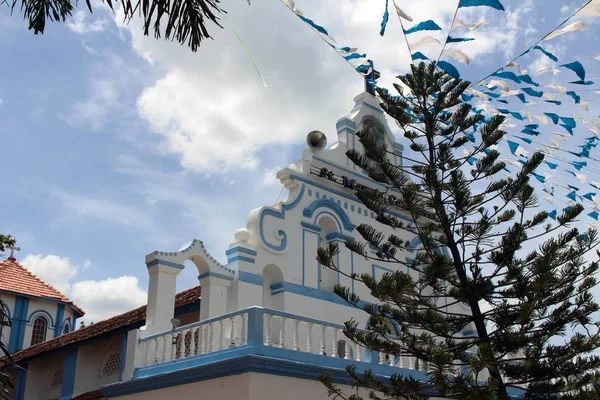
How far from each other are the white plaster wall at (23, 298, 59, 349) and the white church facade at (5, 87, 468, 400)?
576cm

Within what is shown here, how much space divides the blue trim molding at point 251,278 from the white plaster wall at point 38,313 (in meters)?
12.4

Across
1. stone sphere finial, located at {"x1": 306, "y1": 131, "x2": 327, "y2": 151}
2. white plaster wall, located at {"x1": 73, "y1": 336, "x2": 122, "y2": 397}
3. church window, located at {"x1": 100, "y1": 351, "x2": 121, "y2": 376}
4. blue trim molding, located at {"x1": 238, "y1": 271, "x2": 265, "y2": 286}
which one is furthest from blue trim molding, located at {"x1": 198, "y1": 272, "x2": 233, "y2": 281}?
church window, located at {"x1": 100, "y1": 351, "x2": 121, "y2": 376}

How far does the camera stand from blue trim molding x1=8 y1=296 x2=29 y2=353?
20031 mm

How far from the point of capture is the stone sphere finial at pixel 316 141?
12398mm

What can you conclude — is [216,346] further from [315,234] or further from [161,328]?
[315,234]

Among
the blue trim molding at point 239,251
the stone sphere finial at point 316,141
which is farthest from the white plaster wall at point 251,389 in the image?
the stone sphere finial at point 316,141

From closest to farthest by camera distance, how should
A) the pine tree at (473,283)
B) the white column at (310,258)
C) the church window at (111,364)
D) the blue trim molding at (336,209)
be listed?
the pine tree at (473,283), the white column at (310,258), the blue trim molding at (336,209), the church window at (111,364)

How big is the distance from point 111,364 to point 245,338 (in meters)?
5.83

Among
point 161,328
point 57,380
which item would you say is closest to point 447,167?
point 161,328

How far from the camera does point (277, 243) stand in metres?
11.3

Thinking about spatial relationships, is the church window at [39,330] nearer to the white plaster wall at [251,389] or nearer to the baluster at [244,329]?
the white plaster wall at [251,389]

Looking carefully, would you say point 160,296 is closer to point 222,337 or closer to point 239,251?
point 239,251

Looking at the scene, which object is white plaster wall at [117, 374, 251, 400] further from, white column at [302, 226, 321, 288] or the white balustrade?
white column at [302, 226, 321, 288]

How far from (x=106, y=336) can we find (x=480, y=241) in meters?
7.39
